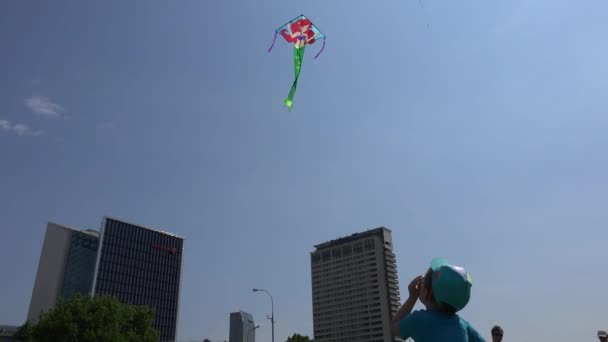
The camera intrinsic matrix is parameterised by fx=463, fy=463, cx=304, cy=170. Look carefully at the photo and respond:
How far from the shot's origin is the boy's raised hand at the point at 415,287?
366 cm

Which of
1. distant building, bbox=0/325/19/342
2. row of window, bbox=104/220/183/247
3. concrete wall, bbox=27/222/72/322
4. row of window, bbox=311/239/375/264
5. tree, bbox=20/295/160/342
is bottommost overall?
tree, bbox=20/295/160/342

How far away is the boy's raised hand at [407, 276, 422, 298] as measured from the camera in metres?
3.66

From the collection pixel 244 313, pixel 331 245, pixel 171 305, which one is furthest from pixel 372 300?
pixel 244 313

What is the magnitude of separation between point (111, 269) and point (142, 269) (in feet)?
27.8

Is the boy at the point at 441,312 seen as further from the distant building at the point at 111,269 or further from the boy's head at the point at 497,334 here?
the distant building at the point at 111,269

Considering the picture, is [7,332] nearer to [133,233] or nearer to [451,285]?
[133,233]

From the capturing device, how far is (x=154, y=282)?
4350 inches

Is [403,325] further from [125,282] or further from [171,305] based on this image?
[171,305]

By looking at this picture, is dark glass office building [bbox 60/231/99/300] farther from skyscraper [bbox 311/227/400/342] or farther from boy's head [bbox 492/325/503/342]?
boy's head [bbox 492/325/503/342]

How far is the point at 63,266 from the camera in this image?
100 meters

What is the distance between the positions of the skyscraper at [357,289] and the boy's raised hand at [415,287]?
17263 cm

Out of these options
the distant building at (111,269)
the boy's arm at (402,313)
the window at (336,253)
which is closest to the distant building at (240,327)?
the distant building at (111,269)

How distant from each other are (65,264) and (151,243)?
19.6m

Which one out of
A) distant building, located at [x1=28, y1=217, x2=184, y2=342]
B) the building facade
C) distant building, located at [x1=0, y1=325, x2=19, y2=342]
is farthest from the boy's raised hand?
the building facade
